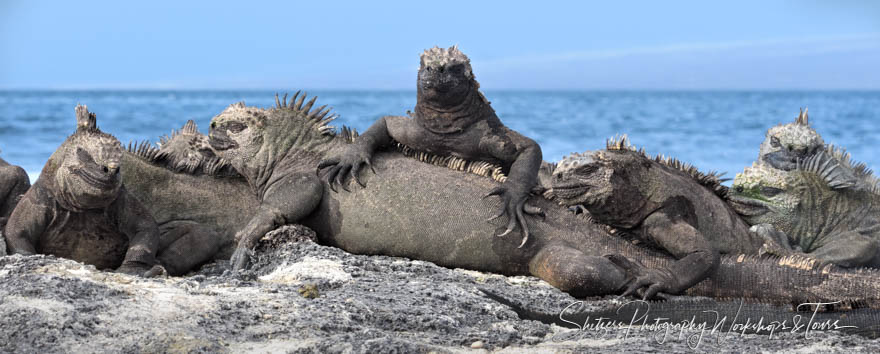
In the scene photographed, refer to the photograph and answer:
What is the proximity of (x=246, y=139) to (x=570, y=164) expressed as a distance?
84.6 inches

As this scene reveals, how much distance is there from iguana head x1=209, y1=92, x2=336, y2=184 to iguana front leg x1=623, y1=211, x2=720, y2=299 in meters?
2.24

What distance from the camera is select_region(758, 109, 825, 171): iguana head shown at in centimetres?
654

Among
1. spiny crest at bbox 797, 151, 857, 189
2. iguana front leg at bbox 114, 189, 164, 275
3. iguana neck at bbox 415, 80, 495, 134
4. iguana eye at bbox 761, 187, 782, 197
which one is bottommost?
iguana front leg at bbox 114, 189, 164, 275

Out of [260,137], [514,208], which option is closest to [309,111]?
[260,137]

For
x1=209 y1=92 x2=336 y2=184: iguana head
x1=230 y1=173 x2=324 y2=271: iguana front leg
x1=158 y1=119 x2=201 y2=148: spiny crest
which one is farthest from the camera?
x1=158 y1=119 x2=201 y2=148: spiny crest

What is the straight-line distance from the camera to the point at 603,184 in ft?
18.7

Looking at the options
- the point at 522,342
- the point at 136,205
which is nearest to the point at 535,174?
the point at 522,342

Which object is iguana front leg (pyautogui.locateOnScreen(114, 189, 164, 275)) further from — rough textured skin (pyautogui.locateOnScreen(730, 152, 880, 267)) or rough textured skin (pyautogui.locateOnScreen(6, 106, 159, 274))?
rough textured skin (pyautogui.locateOnScreen(730, 152, 880, 267))

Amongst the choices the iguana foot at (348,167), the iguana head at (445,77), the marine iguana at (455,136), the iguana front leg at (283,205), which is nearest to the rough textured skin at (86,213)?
the iguana front leg at (283,205)

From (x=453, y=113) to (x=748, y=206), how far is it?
2000 mm

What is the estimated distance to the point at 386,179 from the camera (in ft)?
20.4

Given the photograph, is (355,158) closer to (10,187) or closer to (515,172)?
(515,172)

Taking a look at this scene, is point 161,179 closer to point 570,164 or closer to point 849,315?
point 570,164

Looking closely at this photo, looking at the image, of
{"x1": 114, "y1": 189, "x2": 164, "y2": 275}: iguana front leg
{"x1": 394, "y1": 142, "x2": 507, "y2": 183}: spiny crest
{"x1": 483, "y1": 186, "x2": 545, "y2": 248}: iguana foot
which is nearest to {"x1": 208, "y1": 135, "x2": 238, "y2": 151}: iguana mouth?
{"x1": 114, "y1": 189, "x2": 164, "y2": 275}: iguana front leg
